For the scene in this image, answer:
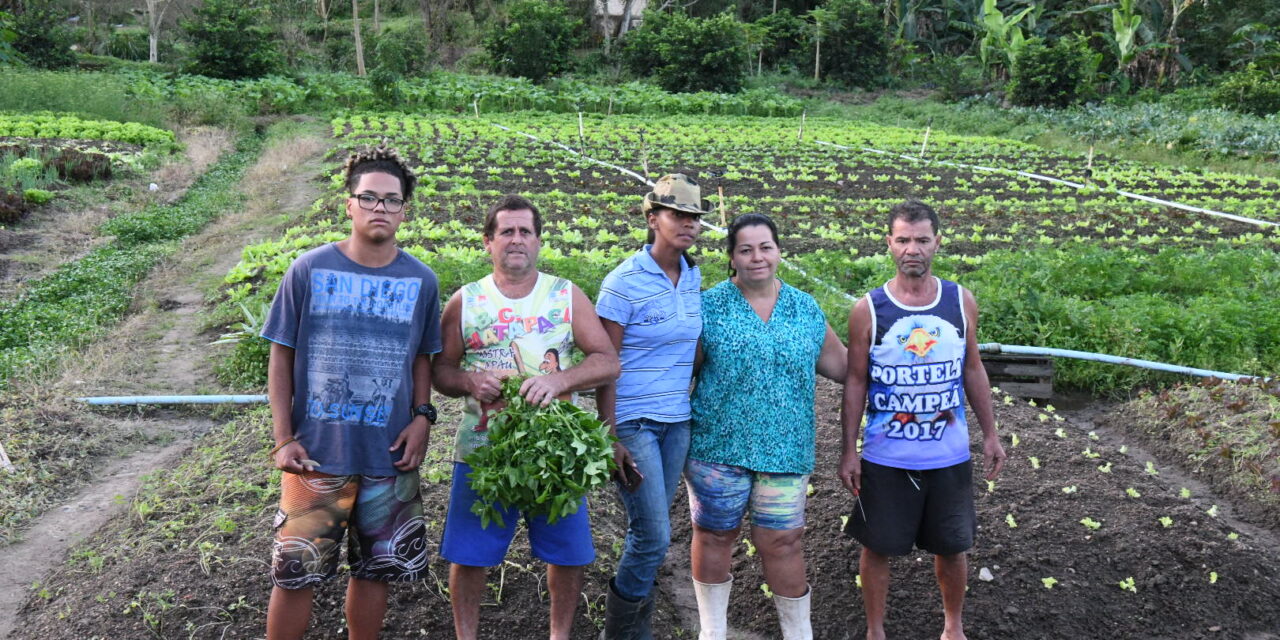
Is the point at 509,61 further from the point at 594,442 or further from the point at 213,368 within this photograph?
the point at 594,442

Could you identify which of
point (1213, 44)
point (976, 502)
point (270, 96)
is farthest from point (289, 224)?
point (1213, 44)

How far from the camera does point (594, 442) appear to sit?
3.42 meters

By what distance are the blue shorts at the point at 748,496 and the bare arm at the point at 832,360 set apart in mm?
431

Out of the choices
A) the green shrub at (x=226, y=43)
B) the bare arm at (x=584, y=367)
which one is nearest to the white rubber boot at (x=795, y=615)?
the bare arm at (x=584, y=367)

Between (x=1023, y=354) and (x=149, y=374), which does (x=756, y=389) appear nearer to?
(x=1023, y=354)

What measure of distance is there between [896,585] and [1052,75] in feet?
98.7

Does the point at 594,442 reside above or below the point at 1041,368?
above

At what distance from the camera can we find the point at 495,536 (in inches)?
139

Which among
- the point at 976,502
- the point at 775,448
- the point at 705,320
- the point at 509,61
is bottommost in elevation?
the point at 976,502

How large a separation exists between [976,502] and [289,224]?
9938mm

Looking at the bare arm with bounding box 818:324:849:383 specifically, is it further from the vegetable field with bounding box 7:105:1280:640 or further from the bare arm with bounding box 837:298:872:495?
the vegetable field with bounding box 7:105:1280:640

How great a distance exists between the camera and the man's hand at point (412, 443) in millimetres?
3430

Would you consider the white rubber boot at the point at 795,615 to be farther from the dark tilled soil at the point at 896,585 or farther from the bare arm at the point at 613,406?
the bare arm at the point at 613,406

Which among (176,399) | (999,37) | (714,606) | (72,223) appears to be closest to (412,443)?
(714,606)
